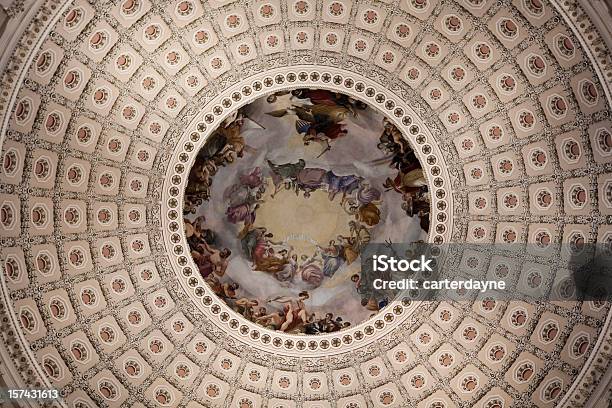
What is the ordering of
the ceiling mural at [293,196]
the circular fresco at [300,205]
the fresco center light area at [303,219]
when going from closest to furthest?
1. the ceiling mural at [293,196]
2. the circular fresco at [300,205]
3. the fresco center light area at [303,219]

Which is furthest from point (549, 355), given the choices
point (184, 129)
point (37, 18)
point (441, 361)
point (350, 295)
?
point (37, 18)

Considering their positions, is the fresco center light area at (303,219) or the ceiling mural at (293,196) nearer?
the ceiling mural at (293,196)

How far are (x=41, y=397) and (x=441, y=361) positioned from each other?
34.0 feet

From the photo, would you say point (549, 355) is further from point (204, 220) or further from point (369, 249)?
point (204, 220)

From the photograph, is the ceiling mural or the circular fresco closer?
the ceiling mural

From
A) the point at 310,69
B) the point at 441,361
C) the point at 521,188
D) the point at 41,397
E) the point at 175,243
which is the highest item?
the point at 310,69

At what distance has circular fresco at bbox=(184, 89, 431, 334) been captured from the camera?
24062 millimetres

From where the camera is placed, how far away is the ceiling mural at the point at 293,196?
20.4 m

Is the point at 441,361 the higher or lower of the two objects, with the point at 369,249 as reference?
lower

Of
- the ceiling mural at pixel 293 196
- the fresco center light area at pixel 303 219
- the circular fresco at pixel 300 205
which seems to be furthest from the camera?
the fresco center light area at pixel 303 219

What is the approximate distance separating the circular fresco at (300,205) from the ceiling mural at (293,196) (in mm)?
67

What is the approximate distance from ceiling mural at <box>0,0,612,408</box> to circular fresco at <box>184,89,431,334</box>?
0.07m

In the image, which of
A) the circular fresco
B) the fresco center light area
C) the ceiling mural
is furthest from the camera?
the fresco center light area

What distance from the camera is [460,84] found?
72.7 feet
